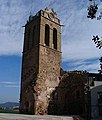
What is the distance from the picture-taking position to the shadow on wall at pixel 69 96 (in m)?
30.0

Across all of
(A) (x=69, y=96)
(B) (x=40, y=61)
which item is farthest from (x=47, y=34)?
(A) (x=69, y=96)

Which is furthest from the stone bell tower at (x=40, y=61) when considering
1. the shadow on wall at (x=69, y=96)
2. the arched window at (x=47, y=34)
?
the shadow on wall at (x=69, y=96)

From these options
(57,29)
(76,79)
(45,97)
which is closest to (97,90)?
(76,79)

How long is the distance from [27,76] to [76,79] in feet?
22.3

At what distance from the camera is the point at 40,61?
30.4 m

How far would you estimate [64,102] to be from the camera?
102 feet

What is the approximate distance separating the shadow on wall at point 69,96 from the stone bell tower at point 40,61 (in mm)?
913

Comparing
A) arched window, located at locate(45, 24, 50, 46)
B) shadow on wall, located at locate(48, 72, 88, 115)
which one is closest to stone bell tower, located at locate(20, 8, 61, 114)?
arched window, located at locate(45, 24, 50, 46)

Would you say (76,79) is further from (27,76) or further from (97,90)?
(27,76)

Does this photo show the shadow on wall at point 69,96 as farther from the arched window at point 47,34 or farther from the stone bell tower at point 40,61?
the arched window at point 47,34

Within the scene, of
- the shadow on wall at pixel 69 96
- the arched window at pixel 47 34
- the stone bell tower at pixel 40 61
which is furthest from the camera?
the arched window at pixel 47 34

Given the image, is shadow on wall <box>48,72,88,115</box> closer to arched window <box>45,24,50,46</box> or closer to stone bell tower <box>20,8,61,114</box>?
stone bell tower <box>20,8,61,114</box>

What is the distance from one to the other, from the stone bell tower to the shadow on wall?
91cm

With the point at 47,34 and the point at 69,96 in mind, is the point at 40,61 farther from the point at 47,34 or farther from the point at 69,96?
the point at 69,96
